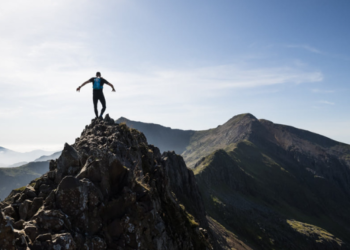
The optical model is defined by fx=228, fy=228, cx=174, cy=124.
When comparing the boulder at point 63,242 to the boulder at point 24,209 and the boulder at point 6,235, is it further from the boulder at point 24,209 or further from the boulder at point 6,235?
the boulder at point 24,209

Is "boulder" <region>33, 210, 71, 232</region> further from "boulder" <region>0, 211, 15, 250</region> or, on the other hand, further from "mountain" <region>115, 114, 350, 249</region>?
"mountain" <region>115, 114, 350, 249</region>

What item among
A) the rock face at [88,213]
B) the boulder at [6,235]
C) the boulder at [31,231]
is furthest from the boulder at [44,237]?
the boulder at [6,235]

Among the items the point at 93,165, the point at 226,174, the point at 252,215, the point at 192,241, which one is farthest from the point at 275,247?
the point at 93,165

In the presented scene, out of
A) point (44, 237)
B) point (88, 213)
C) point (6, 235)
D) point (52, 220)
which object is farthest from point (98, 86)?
point (6, 235)

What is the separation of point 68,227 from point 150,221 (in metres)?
3.98

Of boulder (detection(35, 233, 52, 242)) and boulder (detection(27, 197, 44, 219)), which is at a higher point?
boulder (detection(27, 197, 44, 219))

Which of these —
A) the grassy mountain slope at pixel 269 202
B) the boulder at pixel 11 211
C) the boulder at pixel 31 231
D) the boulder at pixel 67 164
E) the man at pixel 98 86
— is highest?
the man at pixel 98 86

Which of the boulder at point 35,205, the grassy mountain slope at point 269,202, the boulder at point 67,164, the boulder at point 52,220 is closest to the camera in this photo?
the boulder at point 52,220

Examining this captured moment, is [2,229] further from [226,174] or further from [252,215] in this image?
[226,174]

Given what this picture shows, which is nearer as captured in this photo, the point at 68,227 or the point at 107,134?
the point at 68,227

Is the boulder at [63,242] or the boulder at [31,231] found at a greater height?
the boulder at [31,231]

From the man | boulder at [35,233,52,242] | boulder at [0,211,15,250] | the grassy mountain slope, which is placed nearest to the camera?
boulder at [0,211,15,250]

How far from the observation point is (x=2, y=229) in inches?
280

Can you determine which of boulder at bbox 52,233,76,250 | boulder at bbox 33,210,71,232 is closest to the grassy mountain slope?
boulder at bbox 33,210,71,232
